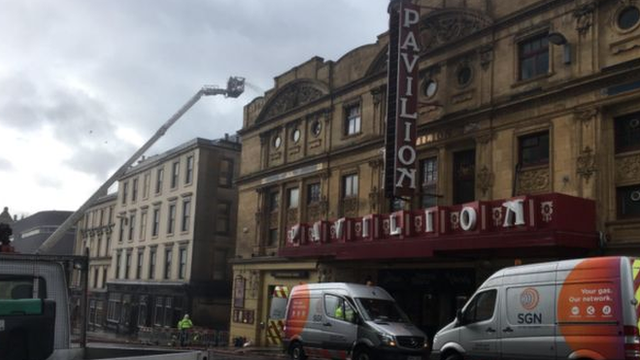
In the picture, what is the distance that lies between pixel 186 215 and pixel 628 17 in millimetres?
32894

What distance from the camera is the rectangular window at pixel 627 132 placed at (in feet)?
59.4

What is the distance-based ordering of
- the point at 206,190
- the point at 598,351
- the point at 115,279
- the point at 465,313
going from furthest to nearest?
the point at 115,279 → the point at 206,190 → the point at 465,313 → the point at 598,351

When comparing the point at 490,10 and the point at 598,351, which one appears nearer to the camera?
the point at 598,351

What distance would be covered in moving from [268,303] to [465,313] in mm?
20075

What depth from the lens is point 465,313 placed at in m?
14.3

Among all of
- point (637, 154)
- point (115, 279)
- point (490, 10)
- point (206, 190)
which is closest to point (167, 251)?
point (206, 190)

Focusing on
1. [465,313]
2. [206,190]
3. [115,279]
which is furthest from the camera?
[115,279]

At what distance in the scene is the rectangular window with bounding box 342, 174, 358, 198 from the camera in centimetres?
2855

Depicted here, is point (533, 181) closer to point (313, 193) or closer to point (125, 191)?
point (313, 193)

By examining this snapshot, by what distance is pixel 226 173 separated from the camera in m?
45.9

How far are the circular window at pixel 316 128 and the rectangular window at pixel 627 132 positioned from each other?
15492 mm

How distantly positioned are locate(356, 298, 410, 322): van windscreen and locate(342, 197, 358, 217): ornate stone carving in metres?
9.77

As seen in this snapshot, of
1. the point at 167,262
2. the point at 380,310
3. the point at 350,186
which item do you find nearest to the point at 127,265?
the point at 167,262

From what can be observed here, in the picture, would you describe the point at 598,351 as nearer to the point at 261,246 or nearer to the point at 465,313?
the point at 465,313
